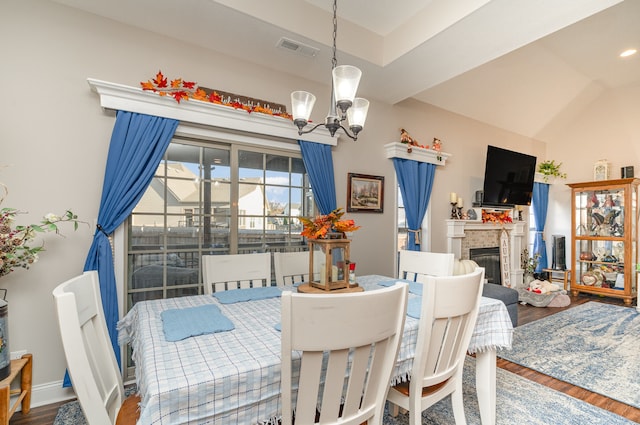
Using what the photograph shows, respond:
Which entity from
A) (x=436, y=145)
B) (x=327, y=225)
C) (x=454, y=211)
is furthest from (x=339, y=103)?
(x=454, y=211)

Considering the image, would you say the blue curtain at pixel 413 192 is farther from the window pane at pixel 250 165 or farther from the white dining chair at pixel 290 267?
the white dining chair at pixel 290 267

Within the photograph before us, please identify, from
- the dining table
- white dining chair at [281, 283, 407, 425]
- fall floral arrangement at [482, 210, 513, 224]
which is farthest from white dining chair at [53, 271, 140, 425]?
fall floral arrangement at [482, 210, 513, 224]

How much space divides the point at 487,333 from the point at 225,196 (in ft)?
7.63

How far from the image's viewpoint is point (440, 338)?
1356 mm

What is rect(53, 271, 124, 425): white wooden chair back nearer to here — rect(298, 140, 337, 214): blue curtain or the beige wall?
the beige wall

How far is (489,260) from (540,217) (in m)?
1.89

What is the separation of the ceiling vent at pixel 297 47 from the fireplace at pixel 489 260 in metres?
3.74

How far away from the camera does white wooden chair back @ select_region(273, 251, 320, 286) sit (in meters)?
2.34

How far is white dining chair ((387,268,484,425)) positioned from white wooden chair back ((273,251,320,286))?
43.5 inches

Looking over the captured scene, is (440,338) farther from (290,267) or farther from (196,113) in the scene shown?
(196,113)

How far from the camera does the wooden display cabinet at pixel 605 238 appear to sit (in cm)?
480

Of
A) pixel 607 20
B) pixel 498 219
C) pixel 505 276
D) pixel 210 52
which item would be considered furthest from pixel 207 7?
pixel 505 276

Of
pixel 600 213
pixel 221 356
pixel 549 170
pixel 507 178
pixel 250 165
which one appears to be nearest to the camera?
pixel 221 356

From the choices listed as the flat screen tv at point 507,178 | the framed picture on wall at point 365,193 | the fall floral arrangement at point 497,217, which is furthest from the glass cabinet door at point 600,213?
the framed picture on wall at point 365,193
